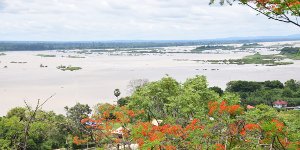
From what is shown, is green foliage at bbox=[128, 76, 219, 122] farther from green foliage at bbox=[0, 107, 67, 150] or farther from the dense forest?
green foliage at bbox=[0, 107, 67, 150]

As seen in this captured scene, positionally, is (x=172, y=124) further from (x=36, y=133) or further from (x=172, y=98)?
(x=36, y=133)

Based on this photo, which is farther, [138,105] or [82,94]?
[82,94]

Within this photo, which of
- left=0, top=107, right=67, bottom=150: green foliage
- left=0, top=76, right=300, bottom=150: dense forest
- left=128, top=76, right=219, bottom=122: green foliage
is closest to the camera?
left=0, top=76, right=300, bottom=150: dense forest

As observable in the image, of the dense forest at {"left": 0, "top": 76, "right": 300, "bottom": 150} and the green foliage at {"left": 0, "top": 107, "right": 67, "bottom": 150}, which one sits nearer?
the dense forest at {"left": 0, "top": 76, "right": 300, "bottom": 150}

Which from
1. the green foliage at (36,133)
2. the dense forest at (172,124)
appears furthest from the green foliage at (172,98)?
the green foliage at (36,133)

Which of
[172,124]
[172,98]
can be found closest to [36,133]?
[172,98]

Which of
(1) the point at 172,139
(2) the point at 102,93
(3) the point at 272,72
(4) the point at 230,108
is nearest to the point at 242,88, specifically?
(2) the point at 102,93

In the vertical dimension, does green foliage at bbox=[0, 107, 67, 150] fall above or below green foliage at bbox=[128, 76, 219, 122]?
below

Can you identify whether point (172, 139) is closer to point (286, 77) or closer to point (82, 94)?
point (82, 94)

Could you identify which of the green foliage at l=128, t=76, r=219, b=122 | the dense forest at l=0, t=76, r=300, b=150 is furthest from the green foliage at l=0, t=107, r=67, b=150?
the green foliage at l=128, t=76, r=219, b=122
